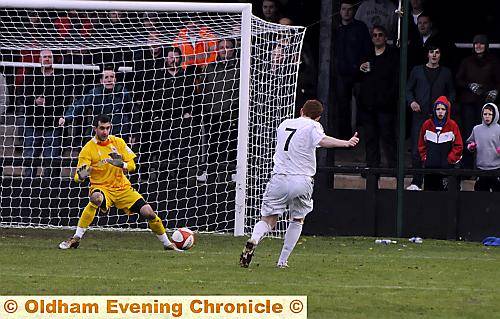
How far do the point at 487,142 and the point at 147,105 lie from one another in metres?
4.76

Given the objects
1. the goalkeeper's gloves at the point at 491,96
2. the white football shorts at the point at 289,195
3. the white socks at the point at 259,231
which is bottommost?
the white socks at the point at 259,231

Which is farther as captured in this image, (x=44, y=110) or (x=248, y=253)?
(x=44, y=110)

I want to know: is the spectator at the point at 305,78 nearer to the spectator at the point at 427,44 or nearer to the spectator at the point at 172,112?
the spectator at the point at 427,44

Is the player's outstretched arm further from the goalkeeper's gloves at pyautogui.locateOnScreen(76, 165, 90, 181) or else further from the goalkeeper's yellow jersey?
the goalkeeper's gloves at pyautogui.locateOnScreen(76, 165, 90, 181)

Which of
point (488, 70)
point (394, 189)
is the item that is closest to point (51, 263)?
point (394, 189)

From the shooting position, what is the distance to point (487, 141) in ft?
60.4

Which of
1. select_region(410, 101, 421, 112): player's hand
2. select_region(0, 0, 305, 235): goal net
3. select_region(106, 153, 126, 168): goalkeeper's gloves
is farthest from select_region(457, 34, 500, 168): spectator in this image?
select_region(106, 153, 126, 168): goalkeeper's gloves

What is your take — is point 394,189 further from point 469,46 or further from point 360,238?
point 469,46

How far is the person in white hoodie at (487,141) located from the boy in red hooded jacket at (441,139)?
22cm

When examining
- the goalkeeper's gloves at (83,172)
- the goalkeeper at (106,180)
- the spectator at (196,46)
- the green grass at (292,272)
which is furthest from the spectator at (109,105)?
the goalkeeper's gloves at (83,172)

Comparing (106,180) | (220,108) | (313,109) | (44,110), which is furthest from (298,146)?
(44,110)

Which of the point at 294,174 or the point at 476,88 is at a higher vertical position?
the point at 476,88

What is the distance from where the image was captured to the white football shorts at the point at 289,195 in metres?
14.2

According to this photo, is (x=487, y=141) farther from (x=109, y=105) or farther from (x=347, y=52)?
(x=109, y=105)
